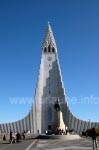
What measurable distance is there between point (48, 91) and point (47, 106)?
4384 millimetres

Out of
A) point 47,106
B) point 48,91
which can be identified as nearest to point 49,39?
point 48,91

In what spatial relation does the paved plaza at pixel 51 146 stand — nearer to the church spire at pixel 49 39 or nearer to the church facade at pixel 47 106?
the church facade at pixel 47 106

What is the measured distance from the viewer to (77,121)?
268 ft

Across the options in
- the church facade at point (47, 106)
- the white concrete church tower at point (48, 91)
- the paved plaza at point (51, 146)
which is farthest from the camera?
the white concrete church tower at point (48, 91)

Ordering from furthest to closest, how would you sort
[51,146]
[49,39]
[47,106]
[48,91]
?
[49,39] < [48,91] < [47,106] < [51,146]

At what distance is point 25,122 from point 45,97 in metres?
9.01

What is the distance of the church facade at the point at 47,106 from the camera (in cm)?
8188

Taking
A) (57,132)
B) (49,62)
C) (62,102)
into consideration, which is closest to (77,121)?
(62,102)

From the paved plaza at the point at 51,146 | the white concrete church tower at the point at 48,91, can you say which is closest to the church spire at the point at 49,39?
the white concrete church tower at the point at 48,91

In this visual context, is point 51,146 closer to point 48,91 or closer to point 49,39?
point 48,91

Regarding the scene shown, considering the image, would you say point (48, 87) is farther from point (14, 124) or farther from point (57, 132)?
point (57, 132)

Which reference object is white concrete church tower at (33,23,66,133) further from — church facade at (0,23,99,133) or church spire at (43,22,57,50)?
church spire at (43,22,57,50)

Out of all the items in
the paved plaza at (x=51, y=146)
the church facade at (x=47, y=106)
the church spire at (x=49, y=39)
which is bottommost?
the paved plaza at (x=51, y=146)

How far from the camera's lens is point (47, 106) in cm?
8419
